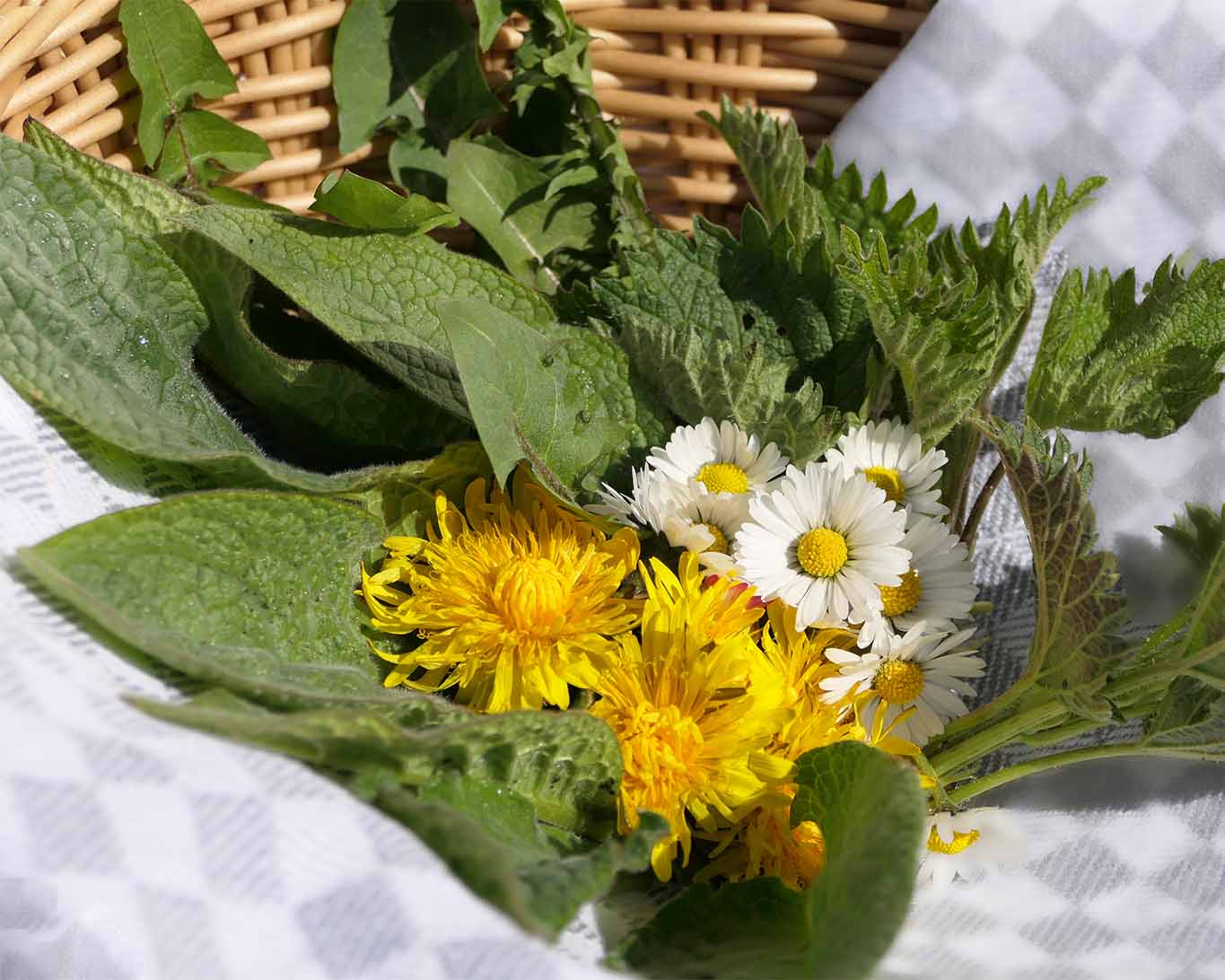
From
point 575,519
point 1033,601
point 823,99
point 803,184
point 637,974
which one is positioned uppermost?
point 823,99

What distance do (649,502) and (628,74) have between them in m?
0.35

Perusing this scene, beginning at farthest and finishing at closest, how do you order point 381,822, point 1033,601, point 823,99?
point 823,99 → point 1033,601 → point 381,822

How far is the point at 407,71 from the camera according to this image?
667 mm

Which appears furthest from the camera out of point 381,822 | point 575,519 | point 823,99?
point 823,99

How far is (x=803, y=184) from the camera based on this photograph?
Result: 59 centimetres

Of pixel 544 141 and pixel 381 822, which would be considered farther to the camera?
pixel 544 141

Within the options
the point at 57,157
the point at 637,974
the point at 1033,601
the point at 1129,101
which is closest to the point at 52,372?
the point at 57,157

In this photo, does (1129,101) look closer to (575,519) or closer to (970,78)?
(970,78)

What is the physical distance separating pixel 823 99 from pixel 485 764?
1.69ft

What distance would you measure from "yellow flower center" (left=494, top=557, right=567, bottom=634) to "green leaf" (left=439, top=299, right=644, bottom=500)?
0.04m

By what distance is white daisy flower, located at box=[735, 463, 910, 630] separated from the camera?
47cm

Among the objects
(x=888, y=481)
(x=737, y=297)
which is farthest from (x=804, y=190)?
(x=888, y=481)

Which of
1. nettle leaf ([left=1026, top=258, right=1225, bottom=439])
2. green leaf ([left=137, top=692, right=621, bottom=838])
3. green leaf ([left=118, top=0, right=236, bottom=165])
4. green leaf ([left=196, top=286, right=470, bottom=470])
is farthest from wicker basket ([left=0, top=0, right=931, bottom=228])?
green leaf ([left=137, top=692, right=621, bottom=838])

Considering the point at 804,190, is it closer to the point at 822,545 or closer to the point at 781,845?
the point at 822,545
